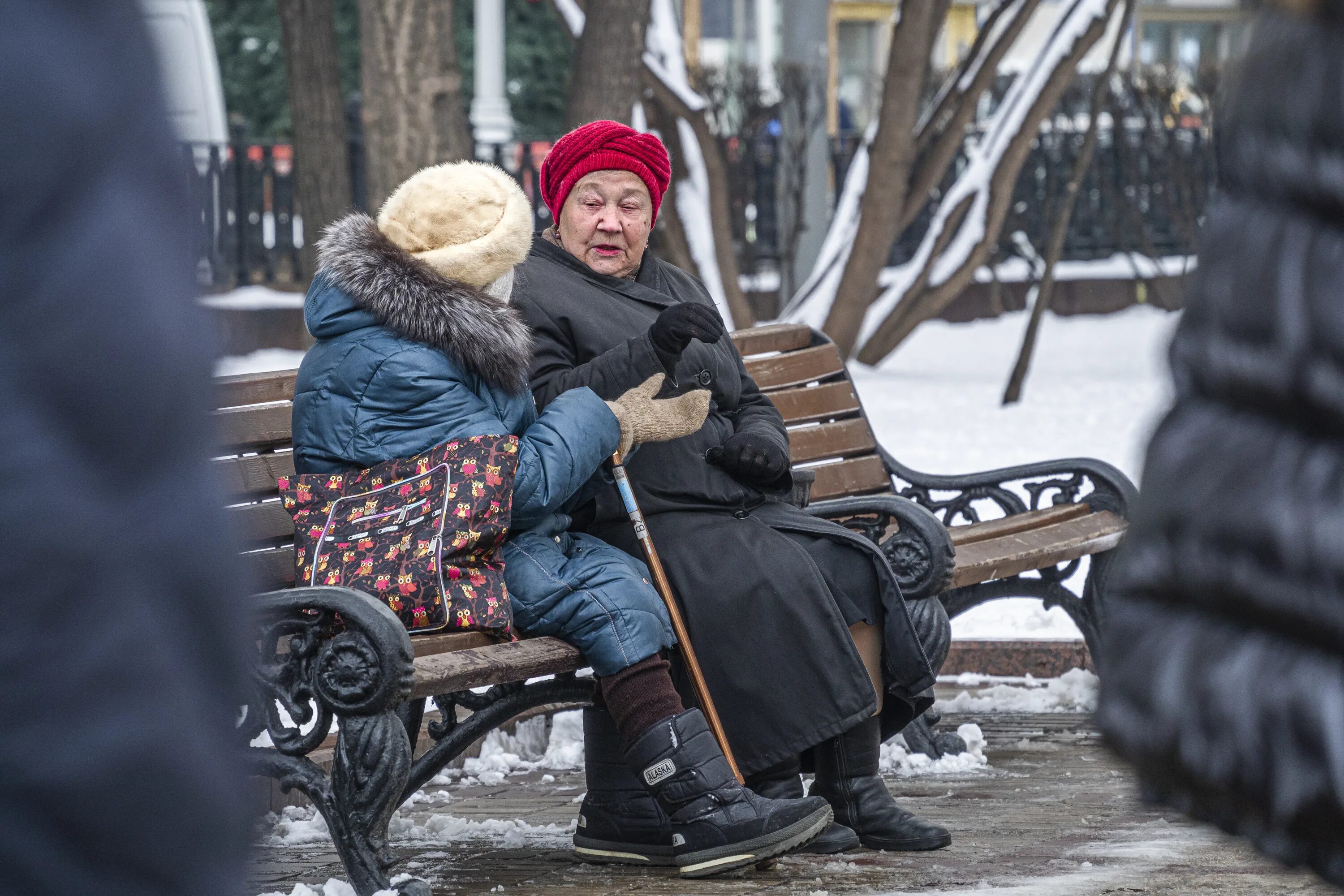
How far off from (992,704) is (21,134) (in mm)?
5112

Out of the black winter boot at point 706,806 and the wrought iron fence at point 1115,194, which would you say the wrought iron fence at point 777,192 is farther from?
the black winter boot at point 706,806

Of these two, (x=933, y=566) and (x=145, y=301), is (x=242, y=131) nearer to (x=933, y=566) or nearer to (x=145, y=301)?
(x=933, y=566)

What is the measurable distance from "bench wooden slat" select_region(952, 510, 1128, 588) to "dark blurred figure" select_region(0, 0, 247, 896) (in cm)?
383

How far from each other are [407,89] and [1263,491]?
7191 mm

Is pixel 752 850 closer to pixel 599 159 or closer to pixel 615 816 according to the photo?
pixel 615 816

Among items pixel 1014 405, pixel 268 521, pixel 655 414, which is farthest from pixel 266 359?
pixel 655 414

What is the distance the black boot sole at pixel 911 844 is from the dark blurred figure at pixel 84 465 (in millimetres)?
3305

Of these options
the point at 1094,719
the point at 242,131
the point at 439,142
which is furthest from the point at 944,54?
the point at 1094,719

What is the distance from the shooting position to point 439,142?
8.10 meters

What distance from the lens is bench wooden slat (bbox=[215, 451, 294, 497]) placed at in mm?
4211

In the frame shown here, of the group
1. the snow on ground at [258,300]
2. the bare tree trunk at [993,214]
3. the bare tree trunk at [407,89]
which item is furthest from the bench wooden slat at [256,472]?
the snow on ground at [258,300]

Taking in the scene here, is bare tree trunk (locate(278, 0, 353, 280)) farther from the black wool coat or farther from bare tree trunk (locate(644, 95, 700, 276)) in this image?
the black wool coat

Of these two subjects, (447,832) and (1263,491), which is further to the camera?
(447,832)

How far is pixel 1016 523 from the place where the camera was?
18.2ft
